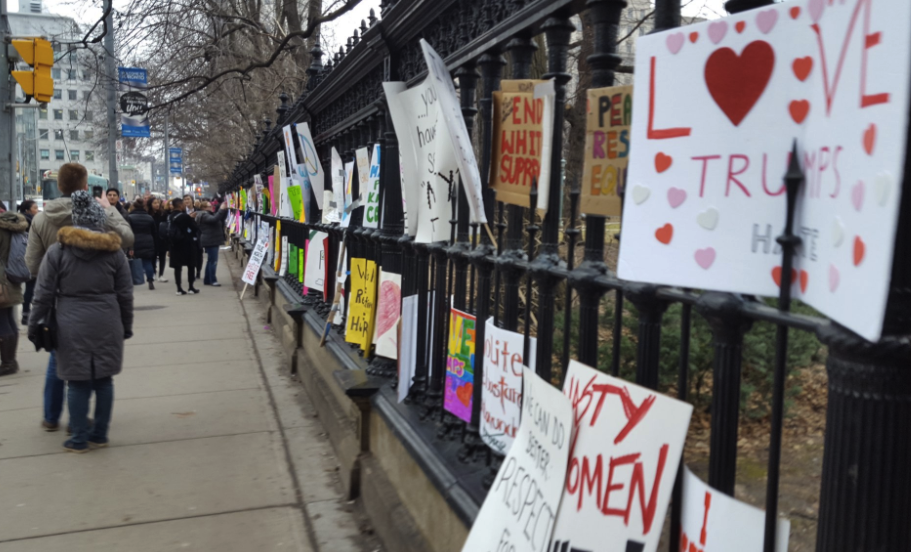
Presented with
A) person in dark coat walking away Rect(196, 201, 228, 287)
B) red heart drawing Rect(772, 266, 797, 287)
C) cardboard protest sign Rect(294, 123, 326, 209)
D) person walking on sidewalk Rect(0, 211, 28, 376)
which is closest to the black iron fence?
red heart drawing Rect(772, 266, 797, 287)

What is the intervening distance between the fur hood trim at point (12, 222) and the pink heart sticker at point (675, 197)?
8456 mm

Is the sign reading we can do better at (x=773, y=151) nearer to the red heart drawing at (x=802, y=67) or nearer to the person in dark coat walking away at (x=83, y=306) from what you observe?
the red heart drawing at (x=802, y=67)

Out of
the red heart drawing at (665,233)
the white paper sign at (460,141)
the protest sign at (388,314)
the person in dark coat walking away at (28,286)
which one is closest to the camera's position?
the red heart drawing at (665,233)

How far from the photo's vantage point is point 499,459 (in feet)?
9.86

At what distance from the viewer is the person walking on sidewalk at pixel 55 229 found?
6.05m

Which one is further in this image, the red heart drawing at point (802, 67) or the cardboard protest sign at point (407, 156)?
the cardboard protest sign at point (407, 156)

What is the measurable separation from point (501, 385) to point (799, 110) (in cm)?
168

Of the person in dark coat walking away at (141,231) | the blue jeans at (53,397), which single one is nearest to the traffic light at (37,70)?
the person in dark coat walking away at (141,231)

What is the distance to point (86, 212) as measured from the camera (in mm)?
5617

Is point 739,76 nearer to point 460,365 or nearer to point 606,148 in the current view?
A: point 606,148

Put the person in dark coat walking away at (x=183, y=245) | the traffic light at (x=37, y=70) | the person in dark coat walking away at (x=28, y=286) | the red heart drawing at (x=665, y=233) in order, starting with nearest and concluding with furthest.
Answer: the red heart drawing at (x=665, y=233) → the person in dark coat walking away at (x=28, y=286) → the traffic light at (x=37, y=70) → the person in dark coat walking away at (x=183, y=245)

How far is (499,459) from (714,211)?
166cm

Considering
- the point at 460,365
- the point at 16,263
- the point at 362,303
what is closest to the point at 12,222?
the point at 16,263

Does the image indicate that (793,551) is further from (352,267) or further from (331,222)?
(331,222)
